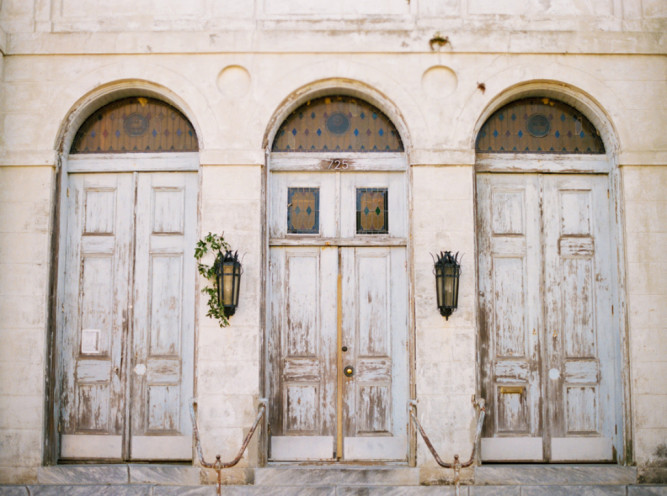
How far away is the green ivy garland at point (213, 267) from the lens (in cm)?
620

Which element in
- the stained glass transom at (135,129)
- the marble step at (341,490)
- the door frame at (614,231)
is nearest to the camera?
the marble step at (341,490)

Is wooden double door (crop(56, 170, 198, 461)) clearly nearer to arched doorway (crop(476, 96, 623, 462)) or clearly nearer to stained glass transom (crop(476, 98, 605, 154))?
arched doorway (crop(476, 96, 623, 462))

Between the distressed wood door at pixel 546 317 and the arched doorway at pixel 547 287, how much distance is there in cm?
1

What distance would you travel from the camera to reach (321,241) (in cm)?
657

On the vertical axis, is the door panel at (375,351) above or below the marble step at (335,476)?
above

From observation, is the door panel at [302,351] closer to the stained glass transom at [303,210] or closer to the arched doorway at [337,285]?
the arched doorway at [337,285]

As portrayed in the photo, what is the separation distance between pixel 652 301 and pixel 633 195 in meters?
1.09

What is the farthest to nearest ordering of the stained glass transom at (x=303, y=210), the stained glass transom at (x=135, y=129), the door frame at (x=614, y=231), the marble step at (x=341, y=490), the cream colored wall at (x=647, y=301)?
the stained glass transom at (x=135, y=129) < the stained glass transom at (x=303, y=210) < the door frame at (x=614, y=231) < the cream colored wall at (x=647, y=301) < the marble step at (x=341, y=490)

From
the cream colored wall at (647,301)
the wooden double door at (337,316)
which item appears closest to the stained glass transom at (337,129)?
the wooden double door at (337,316)

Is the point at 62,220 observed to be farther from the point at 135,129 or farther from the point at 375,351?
the point at 375,351

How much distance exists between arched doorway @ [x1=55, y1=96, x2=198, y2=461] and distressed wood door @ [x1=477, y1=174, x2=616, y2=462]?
3.19 meters

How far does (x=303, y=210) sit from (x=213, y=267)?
1153 millimetres

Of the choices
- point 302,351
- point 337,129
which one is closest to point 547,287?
point 302,351

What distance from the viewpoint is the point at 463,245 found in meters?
6.32
